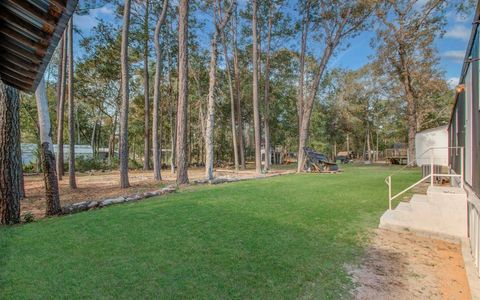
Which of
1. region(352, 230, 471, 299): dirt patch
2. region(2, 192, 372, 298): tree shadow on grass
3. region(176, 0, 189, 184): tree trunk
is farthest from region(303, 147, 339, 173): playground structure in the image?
region(352, 230, 471, 299): dirt patch

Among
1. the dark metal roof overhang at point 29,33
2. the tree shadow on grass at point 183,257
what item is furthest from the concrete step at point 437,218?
the dark metal roof overhang at point 29,33

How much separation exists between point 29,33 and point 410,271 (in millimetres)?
4039

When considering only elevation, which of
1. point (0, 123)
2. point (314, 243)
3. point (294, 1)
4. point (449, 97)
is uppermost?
point (294, 1)

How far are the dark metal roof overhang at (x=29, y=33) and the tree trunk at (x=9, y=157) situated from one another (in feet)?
12.8

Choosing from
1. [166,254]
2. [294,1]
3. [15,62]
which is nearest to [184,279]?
[166,254]

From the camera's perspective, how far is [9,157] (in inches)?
194

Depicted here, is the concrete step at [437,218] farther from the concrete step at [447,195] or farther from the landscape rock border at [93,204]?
the landscape rock border at [93,204]

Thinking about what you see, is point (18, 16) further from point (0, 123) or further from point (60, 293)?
point (0, 123)

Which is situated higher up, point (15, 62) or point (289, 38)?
point (289, 38)

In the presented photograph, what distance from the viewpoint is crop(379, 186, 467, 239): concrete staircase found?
12.8 ft

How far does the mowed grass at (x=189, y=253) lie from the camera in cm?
221

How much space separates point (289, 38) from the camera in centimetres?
1847

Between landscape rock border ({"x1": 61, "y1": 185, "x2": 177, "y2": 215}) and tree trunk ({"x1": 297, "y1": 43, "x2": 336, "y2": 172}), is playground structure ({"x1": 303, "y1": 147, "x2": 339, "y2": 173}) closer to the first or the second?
tree trunk ({"x1": 297, "y1": 43, "x2": 336, "y2": 172})

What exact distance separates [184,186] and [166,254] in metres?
6.14
